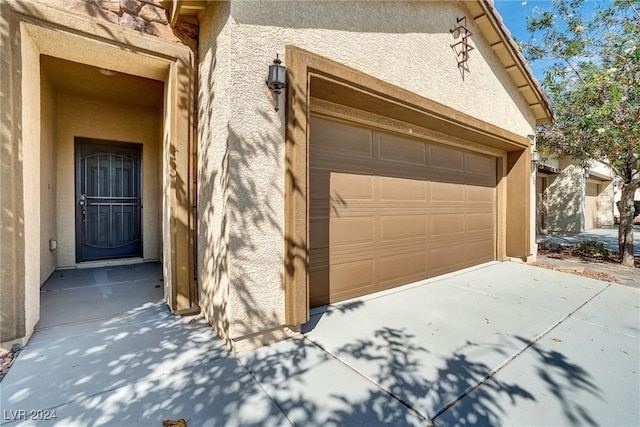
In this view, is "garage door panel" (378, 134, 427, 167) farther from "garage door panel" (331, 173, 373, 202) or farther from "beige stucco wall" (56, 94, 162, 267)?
"beige stucco wall" (56, 94, 162, 267)

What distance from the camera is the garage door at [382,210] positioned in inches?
153

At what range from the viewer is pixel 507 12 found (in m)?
7.05

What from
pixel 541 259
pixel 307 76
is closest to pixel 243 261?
pixel 307 76

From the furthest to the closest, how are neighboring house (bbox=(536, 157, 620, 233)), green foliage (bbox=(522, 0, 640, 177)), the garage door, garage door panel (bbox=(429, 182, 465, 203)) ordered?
neighboring house (bbox=(536, 157, 620, 233)) → green foliage (bbox=(522, 0, 640, 177)) → garage door panel (bbox=(429, 182, 465, 203)) → the garage door

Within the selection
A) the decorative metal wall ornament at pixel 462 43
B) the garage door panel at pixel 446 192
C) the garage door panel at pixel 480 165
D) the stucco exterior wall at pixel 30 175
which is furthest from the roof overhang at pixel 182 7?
the garage door panel at pixel 480 165

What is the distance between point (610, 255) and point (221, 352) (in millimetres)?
10810

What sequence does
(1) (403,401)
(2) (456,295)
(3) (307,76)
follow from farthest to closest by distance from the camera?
1. (2) (456,295)
2. (3) (307,76)
3. (1) (403,401)

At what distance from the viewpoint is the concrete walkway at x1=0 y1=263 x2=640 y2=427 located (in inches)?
76.7

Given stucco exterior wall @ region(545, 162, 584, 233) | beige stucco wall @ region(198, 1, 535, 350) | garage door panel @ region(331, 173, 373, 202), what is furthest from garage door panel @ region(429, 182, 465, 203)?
stucco exterior wall @ region(545, 162, 584, 233)

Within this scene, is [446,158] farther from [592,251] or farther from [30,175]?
[592,251]

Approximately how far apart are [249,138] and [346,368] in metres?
2.25

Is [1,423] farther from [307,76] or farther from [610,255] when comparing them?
[610,255]

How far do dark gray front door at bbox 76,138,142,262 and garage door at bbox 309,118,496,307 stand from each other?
448 cm

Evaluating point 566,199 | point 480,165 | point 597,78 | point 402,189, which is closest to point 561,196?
point 566,199
